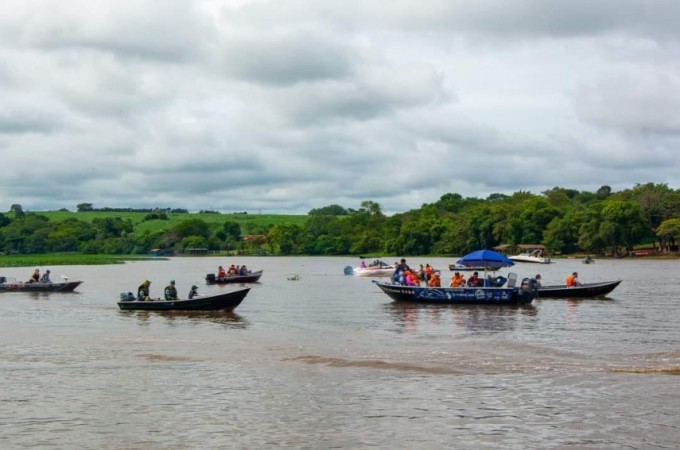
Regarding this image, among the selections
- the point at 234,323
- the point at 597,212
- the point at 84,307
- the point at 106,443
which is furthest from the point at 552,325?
the point at 597,212

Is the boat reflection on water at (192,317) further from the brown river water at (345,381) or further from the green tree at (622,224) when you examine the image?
the green tree at (622,224)

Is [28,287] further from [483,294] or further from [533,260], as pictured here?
[533,260]

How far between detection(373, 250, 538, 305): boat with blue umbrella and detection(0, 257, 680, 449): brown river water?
250 cm

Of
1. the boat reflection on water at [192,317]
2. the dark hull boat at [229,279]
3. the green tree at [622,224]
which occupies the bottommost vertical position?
the boat reflection on water at [192,317]

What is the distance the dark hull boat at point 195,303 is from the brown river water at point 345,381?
1.66 ft

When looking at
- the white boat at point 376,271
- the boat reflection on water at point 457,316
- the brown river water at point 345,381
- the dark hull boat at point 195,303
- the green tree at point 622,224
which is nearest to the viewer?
the brown river water at point 345,381

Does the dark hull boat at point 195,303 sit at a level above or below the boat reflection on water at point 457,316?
above

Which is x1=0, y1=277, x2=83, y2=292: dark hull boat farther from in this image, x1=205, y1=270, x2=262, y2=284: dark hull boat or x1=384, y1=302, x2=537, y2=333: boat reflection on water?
x1=384, y1=302, x2=537, y2=333: boat reflection on water

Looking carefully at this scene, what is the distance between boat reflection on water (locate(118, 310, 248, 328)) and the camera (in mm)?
35594

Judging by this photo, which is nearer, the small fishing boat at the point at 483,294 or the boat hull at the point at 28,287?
the small fishing boat at the point at 483,294

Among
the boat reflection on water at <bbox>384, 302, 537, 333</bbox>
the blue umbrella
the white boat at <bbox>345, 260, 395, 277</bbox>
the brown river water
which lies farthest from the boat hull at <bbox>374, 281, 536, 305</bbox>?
the white boat at <bbox>345, 260, 395, 277</bbox>

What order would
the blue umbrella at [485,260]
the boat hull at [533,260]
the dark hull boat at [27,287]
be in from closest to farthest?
the blue umbrella at [485,260], the dark hull boat at [27,287], the boat hull at [533,260]

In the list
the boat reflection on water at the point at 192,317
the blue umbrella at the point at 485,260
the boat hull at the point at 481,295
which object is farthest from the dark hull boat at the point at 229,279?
the blue umbrella at the point at 485,260

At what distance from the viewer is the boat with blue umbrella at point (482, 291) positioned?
40531mm
